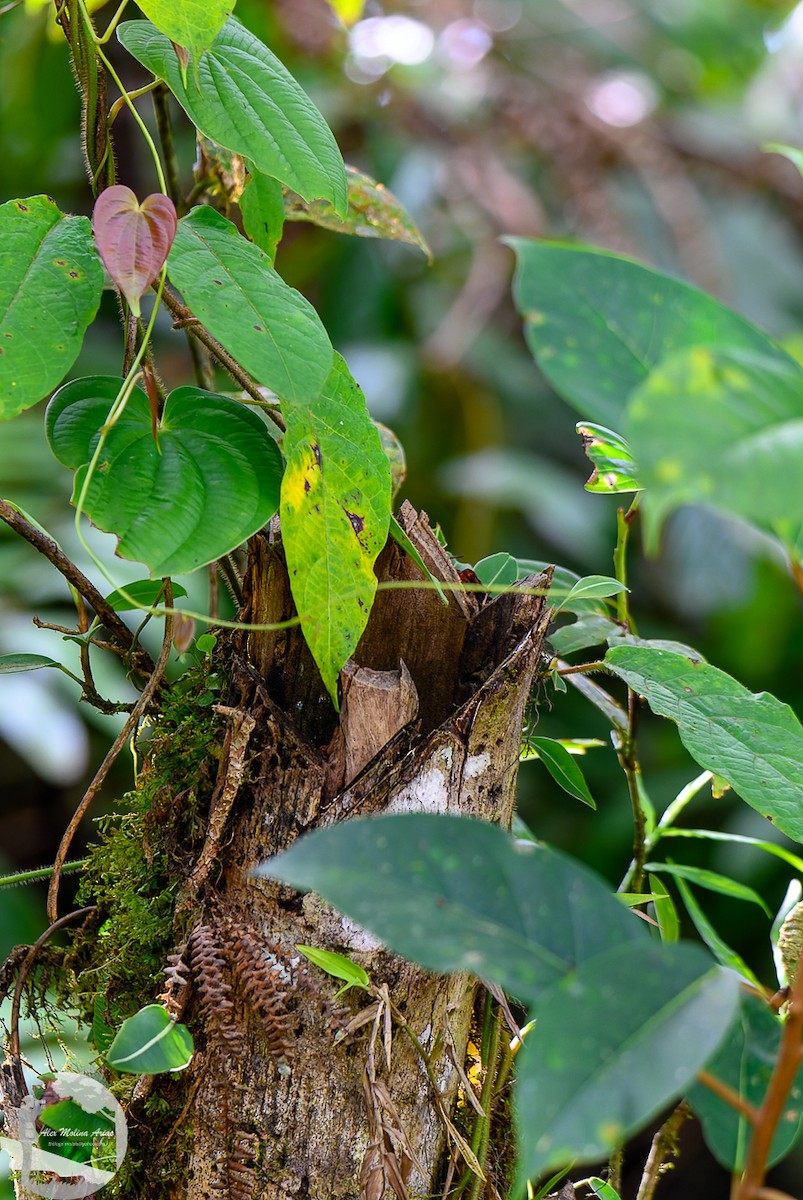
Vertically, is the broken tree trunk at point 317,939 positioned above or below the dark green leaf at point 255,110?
below

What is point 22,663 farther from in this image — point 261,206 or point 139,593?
point 261,206

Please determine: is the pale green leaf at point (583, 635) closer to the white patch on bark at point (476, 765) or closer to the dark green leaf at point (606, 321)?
the white patch on bark at point (476, 765)

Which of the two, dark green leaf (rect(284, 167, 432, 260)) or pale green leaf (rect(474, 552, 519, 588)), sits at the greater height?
dark green leaf (rect(284, 167, 432, 260))

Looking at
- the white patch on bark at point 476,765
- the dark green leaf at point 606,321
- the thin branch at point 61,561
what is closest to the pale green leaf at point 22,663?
the thin branch at point 61,561

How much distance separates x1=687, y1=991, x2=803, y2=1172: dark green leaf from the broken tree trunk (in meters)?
0.20

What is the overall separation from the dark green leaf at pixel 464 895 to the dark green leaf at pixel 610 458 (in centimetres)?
26

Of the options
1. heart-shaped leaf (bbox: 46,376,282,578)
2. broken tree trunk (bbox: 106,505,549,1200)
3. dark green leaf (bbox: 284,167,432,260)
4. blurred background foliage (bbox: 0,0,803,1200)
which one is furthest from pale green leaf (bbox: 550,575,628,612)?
blurred background foliage (bbox: 0,0,803,1200)

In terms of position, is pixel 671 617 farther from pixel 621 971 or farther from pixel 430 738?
pixel 621 971

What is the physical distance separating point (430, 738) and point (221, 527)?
157 millimetres

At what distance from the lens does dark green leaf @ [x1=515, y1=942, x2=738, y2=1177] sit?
0.84ft

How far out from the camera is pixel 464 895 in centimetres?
32

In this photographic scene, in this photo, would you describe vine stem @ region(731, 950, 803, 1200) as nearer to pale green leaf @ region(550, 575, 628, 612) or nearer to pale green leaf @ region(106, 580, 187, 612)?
pale green leaf @ region(550, 575, 628, 612)

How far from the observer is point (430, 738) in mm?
514

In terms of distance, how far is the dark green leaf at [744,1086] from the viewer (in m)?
0.32
